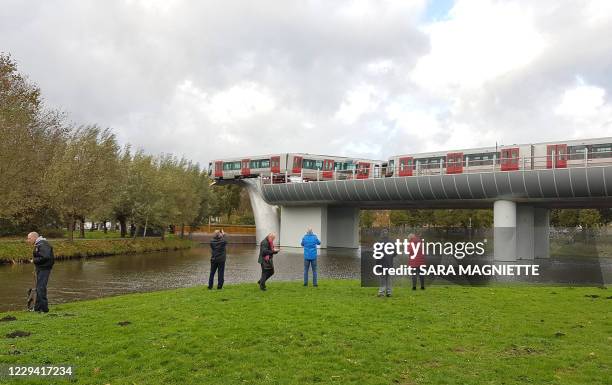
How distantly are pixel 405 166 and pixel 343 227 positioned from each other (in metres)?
13.9

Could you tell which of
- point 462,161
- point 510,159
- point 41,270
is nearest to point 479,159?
point 462,161

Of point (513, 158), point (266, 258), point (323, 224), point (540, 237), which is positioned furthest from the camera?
point (323, 224)

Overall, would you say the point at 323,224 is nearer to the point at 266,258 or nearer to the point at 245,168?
the point at 245,168

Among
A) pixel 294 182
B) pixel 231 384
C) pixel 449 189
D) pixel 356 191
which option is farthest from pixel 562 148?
pixel 231 384

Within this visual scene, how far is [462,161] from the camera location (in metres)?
39.9

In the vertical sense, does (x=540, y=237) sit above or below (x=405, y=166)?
below

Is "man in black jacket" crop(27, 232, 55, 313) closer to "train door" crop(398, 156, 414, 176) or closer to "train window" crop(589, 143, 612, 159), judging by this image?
"train window" crop(589, 143, 612, 159)

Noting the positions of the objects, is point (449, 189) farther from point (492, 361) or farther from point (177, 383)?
point (177, 383)

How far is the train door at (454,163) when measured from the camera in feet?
126

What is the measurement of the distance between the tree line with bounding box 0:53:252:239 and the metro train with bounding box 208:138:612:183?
12664 mm

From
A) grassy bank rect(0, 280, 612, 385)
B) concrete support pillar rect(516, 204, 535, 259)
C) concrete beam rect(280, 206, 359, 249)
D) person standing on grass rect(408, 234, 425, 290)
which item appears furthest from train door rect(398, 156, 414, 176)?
grassy bank rect(0, 280, 612, 385)

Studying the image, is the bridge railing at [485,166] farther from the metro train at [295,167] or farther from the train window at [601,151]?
the metro train at [295,167]

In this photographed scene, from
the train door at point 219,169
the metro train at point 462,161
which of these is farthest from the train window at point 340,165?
the train door at point 219,169

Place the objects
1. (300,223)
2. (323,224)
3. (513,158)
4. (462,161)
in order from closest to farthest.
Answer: (513,158) < (462,161) < (323,224) < (300,223)
